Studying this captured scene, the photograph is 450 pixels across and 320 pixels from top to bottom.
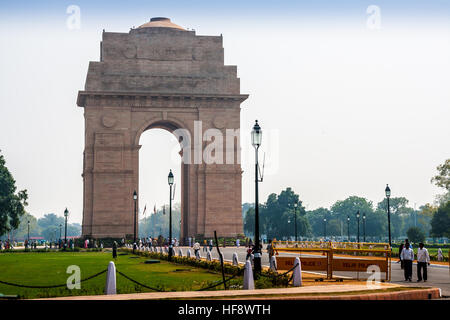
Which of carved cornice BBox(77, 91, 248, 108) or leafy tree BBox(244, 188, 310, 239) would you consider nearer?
carved cornice BBox(77, 91, 248, 108)

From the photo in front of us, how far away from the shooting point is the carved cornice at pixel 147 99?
68.3 m

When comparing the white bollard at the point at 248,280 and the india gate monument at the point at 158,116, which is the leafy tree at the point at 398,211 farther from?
the white bollard at the point at 248,280

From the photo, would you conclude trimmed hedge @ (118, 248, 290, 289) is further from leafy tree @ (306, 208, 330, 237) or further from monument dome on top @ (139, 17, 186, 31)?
leafy tree @ (306, 208, 330, 237)

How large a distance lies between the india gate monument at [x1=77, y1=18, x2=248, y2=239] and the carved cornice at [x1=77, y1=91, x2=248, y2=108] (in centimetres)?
10

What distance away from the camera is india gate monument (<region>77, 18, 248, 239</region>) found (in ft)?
223

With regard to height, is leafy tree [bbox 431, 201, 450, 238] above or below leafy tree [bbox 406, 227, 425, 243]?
above

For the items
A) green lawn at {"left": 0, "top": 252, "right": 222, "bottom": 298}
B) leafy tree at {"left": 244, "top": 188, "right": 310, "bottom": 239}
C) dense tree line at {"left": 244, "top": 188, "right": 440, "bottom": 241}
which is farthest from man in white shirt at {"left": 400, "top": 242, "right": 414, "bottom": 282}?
leafy tree at {"left": 244, "top": 188, "right": 310, "bottom": 239}

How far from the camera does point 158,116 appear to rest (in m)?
70.1

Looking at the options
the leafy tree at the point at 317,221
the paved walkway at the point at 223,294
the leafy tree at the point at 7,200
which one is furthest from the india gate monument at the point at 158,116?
the leafy tree at the point at 317,221

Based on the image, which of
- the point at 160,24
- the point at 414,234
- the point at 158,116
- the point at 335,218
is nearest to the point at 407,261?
the point at 158,116

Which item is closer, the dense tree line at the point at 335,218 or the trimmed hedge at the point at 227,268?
the trimmed hedge at the point at 227,268

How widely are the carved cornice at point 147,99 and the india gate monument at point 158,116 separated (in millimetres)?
97
